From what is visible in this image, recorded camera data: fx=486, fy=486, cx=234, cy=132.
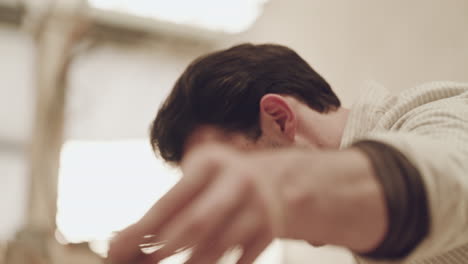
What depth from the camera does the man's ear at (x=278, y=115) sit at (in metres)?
0.79

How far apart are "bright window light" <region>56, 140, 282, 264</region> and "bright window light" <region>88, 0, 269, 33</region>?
0.57 metres

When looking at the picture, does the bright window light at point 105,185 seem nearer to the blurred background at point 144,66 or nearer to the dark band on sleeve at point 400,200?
the blurred background at point 144,66

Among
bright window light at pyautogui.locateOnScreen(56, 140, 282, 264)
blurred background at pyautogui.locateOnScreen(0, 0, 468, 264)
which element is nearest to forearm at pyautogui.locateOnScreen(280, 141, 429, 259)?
blurred background at pyautogui.locateOnScreen(0, 0, 468, 264)

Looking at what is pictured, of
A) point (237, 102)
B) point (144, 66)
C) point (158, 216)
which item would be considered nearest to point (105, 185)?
point (144, 66)

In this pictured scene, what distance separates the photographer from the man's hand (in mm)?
297

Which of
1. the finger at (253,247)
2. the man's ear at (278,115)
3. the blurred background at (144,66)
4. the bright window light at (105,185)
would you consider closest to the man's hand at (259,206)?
the finger at (253,247)

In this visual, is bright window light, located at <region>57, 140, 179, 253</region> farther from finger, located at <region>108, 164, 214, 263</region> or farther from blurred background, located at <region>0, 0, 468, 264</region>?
finger, located at <region>108, 164, 214, 263</region>

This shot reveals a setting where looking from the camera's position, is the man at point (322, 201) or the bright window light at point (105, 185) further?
the bright window light at point (105, 185)

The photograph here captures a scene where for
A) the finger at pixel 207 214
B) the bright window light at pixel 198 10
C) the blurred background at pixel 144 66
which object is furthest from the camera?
the bright window light at pixel 198 10

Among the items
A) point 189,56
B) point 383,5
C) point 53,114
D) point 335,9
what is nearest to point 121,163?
point 189,56

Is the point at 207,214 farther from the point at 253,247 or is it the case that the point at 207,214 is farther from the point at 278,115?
the point at 278,115

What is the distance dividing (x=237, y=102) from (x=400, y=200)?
1.65ft

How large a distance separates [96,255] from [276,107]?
0.46 m

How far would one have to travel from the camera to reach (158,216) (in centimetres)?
32
